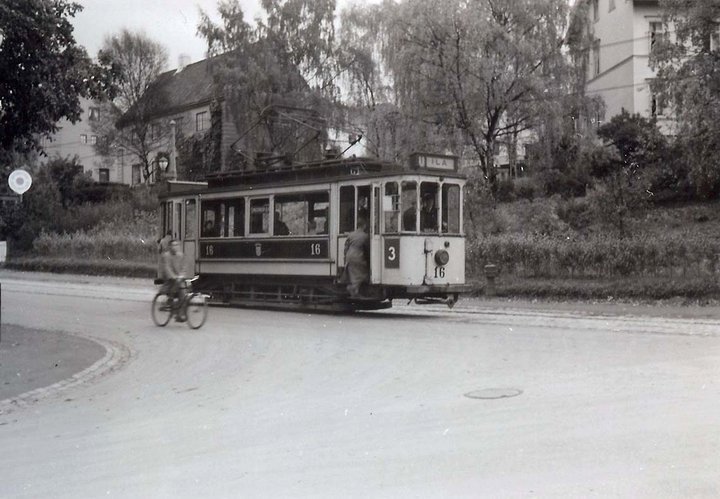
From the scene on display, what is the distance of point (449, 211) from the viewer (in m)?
19.1

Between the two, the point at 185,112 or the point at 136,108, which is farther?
the point at 136,108

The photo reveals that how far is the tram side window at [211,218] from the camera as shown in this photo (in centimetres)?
2270

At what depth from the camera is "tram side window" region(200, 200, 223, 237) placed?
2270cm

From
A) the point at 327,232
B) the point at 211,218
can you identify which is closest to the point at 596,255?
the point at 327,232

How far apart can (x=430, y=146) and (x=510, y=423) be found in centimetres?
2706

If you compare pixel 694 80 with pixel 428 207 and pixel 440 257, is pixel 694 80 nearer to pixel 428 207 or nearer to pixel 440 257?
pixel 428 207

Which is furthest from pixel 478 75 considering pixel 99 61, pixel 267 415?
pixel 267 415

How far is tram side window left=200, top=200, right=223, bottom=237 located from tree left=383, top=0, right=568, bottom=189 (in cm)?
1306

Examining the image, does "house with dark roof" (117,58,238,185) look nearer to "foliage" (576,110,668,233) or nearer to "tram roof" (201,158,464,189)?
"foliage" (576,110,668,233)

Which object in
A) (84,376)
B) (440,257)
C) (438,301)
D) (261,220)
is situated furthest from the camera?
(261,220)

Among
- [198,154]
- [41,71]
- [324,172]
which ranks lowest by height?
[324,172]

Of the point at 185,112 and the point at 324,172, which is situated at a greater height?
the point at 185,112

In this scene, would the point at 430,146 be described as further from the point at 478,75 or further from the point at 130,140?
the point at 130,140

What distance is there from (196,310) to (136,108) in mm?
36160
